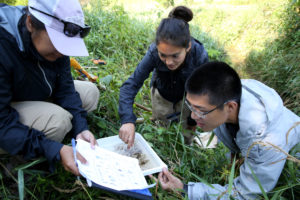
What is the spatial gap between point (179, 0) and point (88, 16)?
10.3ft

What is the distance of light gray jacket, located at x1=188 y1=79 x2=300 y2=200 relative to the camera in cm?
150

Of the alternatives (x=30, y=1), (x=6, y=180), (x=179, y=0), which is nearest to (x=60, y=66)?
(x=30, y=1)

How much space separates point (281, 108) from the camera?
64.7 inches

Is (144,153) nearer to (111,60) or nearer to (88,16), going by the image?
(111,60)

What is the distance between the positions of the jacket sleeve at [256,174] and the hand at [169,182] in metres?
0.11

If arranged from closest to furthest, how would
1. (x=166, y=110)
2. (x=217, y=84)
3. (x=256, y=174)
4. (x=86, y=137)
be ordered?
(x=256, y=174), (x=217, y=84), (x=86, y=137), (x=166, y=110)

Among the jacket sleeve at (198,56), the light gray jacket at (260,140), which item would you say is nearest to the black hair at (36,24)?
the light gray jacket at (260,140)

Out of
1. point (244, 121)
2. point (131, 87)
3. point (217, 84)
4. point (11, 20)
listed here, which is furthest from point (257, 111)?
point (11, 20)

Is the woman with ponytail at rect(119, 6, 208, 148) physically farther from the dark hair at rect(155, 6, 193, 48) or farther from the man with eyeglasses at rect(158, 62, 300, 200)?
the man with eyeglasses at rect(158, 62, 300, 200)

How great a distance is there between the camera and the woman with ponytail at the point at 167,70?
213 centimetres

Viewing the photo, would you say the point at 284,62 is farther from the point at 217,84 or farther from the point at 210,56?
the point at 217,84

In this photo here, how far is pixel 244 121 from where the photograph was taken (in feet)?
5.28

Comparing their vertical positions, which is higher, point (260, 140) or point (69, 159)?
point (260, 140)

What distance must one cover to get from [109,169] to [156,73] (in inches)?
56.6
